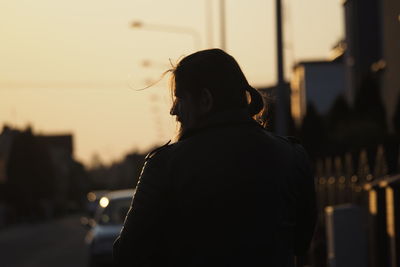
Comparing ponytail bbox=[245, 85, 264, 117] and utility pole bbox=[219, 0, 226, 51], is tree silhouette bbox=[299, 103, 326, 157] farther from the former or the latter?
ponytail bbox=[245, 85, 264, 117]

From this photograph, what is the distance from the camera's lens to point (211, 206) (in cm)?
379

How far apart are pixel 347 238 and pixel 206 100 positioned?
640cm

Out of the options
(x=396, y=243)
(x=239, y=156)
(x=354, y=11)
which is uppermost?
(x=354, y=11)

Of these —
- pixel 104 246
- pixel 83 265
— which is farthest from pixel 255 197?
pixel 83 265

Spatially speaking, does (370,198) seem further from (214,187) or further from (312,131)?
(312,131)

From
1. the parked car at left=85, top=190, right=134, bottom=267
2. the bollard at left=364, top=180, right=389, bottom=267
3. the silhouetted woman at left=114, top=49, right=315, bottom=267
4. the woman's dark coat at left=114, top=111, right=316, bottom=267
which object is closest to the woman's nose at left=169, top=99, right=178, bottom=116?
the silhouetted woman at left=114, top=49, right=315, bottom=267

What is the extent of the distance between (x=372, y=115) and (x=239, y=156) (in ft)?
112

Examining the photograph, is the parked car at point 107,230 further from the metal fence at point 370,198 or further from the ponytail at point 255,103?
the ponytail at point 255,103

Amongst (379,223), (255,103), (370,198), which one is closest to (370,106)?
(370,198)

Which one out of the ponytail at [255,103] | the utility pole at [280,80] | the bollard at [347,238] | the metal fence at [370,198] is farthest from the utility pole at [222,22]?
the ponytail at [255,103]

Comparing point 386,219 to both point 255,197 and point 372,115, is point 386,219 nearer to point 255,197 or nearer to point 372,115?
point 255,197

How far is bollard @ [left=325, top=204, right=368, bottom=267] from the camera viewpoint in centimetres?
999

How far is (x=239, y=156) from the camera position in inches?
152

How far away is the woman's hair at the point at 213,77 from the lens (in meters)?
3.91
